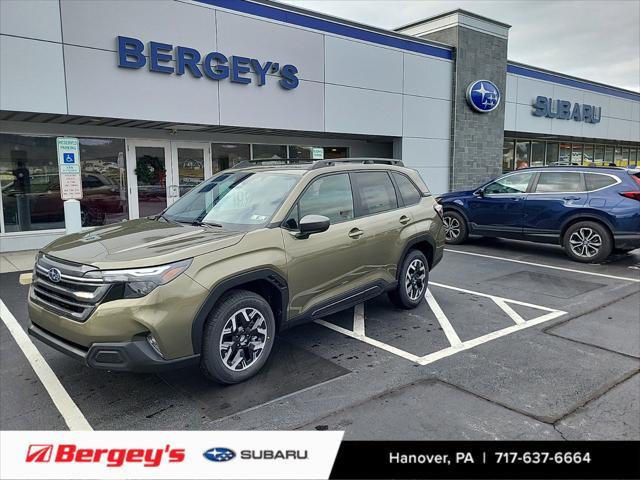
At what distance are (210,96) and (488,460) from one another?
979 centimetres

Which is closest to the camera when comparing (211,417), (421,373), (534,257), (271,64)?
A: (211,417)

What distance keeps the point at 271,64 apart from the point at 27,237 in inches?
267

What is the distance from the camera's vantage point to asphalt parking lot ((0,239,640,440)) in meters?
3.33

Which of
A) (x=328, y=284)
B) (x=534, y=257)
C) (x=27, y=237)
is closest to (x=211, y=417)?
(x=328, y=284)

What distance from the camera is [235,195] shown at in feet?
15.5

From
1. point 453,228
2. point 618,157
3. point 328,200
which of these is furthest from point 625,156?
point 328,200

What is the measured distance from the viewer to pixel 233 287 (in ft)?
12.5

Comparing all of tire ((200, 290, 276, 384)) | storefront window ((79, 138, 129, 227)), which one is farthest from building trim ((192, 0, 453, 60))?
tire ((200, 290, 276, 384))

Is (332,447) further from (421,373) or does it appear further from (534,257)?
(534,257)

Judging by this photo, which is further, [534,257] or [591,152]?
[591,152]

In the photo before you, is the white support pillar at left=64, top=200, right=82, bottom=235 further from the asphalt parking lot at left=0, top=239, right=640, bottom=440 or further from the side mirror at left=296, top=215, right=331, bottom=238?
the side mirror at left=296, top=215, right=331, bottom=238

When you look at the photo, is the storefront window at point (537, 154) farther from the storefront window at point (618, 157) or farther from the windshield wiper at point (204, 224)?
the windshield wiper at point (204, 224)

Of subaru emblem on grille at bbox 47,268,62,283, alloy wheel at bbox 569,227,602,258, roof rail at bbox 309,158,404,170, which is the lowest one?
alloy wheel at bbox 569,227,602,258

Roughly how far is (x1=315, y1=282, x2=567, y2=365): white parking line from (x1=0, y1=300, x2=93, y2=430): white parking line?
264cm
